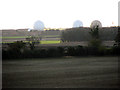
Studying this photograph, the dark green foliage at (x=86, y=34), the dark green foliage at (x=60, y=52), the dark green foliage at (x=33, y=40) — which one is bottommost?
the dark green foliage at (x=60, y=52)

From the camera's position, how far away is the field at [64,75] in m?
5.25

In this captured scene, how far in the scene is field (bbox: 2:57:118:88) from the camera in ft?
17.2

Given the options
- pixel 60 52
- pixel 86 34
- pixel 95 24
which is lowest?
pixel 60 52

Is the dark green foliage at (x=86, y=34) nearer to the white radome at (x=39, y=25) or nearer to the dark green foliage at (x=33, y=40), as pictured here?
the dark green foliage at (x=33, y=40)

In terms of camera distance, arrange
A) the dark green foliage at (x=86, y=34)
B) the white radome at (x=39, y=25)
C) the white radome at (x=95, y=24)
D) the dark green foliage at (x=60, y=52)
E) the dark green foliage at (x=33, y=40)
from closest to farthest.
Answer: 1. the dark green foliage at (x=60, y=52)
2. the dark green foliage at (x=86, y=34)
3. the dark green foliage at (x=33, y=40)
4. the white radome at (x=95, y=24)
5. the white radome at (x=39, y=25)

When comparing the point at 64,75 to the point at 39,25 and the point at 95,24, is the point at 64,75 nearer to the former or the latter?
the point at 95,24

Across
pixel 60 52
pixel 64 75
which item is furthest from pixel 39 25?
pixel 64 75

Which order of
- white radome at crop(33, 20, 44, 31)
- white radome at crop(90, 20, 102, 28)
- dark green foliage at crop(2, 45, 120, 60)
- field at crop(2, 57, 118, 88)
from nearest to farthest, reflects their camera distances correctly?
field at crop(2, 57, 118, 88)
dark green foliage at crop(2, 45, 120, 60)
white radome at crop(90, 20, 102, 28)
white radome at crop(33, 20, 44, 31)

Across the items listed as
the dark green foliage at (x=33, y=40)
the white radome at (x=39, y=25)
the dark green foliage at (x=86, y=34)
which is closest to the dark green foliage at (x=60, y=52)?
the dark green foliage at (x=86, y=34)

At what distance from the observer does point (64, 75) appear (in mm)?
6352

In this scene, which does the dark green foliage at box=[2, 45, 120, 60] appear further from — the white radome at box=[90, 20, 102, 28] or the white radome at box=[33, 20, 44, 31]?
the white radome at box=[33, 20, 44, 31]

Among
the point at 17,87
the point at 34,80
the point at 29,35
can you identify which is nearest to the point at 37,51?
the point at 29,35

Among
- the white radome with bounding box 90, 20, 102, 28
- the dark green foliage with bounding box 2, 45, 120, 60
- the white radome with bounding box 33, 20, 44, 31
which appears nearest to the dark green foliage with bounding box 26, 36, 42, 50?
the dark green foliage with bounding box 2, 45, 120, 60

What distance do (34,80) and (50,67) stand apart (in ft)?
6.03
